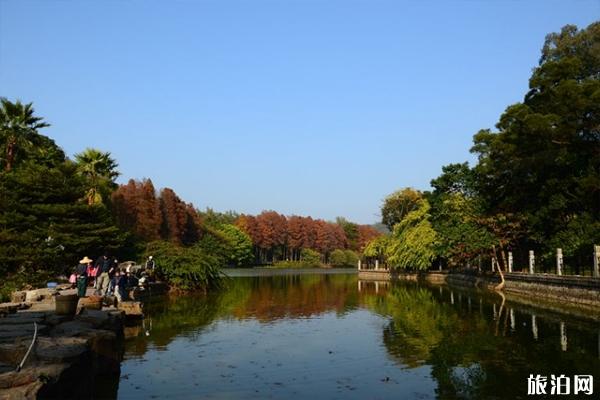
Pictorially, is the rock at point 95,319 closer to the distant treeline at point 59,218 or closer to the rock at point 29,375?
the rock at point 29,375

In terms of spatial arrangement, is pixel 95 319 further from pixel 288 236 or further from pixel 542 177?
pixel 288 236

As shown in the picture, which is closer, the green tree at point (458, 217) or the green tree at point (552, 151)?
the green tree at point (552, 151)

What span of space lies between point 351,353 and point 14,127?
91.1ft

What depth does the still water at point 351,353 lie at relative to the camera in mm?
10898

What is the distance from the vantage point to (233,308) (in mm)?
Answer: 26219

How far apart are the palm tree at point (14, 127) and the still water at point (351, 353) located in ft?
51.0

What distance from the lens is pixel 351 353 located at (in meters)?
14.8

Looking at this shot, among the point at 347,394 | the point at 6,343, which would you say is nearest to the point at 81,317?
the point at 6,343

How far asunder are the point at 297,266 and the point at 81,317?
8916 cm

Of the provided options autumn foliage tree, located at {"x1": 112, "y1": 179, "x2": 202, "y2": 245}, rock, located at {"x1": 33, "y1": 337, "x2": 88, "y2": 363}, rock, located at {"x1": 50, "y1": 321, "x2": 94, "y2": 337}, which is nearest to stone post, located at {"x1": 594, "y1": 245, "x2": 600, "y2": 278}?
rock, located at {"x1": 50, "y1": 321, "x2": 94, "y2": 337}

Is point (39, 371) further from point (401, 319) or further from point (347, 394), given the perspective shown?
point (401, 319)

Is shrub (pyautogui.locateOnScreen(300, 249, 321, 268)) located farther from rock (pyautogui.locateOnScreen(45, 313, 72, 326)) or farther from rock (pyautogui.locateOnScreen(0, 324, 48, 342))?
rock (pyautogui.locateOnScreen(0, 324, 48, 342))

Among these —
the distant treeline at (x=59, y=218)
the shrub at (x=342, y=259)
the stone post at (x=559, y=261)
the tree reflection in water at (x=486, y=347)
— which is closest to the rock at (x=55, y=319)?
the tree reflection in water at (x=486, y=347)

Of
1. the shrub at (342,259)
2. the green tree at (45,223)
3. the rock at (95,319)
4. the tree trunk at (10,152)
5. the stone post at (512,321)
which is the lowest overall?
the shrub at (342,259)
